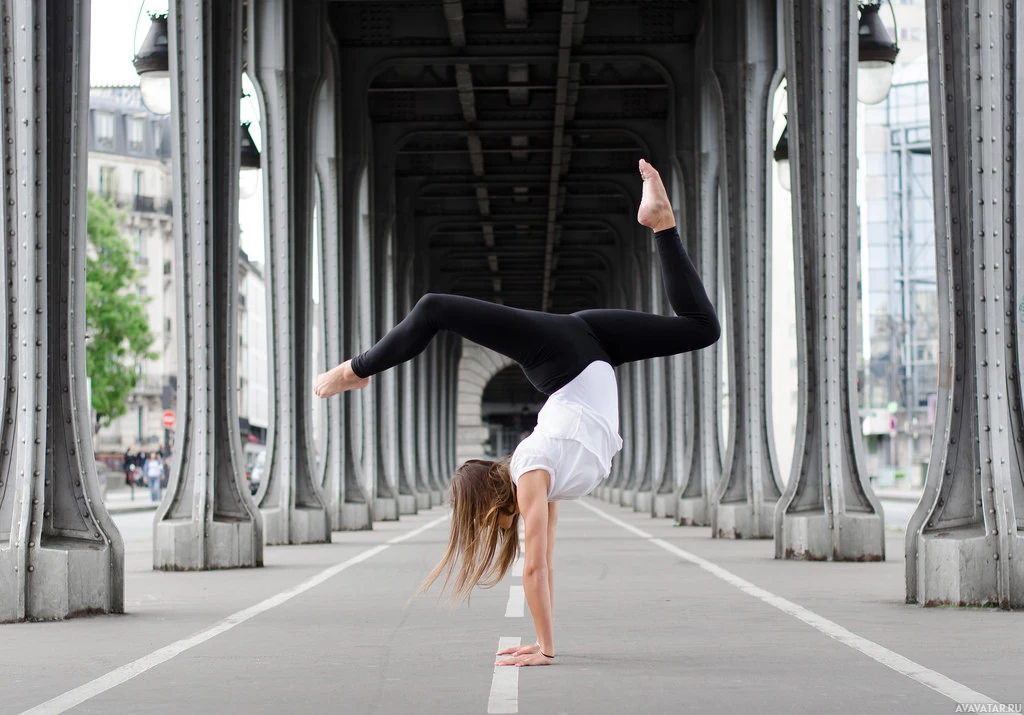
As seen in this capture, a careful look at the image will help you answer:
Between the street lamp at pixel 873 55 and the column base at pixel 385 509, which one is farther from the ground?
the street lamp at pixel 873 55

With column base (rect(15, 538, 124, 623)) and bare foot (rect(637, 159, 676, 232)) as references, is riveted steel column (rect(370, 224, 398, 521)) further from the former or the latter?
bare foot (rect(637, 159, 676, 232))

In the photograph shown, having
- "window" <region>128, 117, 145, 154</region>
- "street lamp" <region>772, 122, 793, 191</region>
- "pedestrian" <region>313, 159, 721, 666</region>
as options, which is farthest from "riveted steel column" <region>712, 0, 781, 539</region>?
"window" <region>128, 117, 145, 154</region>

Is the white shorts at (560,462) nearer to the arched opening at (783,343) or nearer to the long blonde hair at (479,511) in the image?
the long blonde hair at (479,511)

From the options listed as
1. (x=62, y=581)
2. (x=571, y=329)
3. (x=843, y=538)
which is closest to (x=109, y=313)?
(x=843, y=538)

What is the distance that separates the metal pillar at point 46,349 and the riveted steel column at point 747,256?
14.7 meters

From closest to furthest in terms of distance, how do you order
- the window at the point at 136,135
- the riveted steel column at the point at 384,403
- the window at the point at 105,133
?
the riveted steel column at the point at 384,403 < the window at the point at 105,133 < the window at the point at 136,135

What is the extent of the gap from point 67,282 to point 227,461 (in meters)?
6.42

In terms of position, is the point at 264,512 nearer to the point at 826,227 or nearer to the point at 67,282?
the point at 826,227

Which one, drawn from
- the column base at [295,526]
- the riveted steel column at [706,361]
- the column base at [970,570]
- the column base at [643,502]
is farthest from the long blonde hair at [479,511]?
the column base at [643,502]

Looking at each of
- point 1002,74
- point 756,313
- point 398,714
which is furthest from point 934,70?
point 756,313

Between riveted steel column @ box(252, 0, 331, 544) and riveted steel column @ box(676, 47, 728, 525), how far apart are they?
8.30 m

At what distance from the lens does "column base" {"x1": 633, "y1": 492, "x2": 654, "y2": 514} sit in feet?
144

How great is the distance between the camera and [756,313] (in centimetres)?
2556

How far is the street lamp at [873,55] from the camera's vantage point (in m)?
20.2
